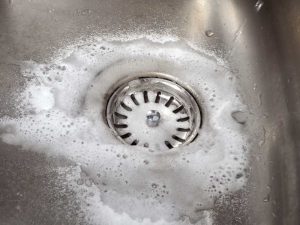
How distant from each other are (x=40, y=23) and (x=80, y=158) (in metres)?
0.35

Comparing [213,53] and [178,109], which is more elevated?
[213,53]

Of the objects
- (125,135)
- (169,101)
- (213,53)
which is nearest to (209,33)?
(213,53)

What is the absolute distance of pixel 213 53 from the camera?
3.57 ft

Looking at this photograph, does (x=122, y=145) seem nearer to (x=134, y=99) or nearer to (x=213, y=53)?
(x=134, y=99)

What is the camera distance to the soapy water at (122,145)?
85 cm

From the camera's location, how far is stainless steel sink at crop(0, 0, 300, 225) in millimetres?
843

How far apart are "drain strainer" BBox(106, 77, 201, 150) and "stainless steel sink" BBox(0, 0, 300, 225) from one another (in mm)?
119

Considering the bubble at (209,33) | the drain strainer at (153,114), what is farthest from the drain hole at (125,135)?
the bubble at (209,33)

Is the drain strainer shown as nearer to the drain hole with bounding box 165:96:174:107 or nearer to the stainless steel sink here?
the drain hole with bounding box 165:96:174:107

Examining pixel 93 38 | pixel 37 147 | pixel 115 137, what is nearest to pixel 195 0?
pixel 93 38

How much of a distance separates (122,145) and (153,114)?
0.36 feet

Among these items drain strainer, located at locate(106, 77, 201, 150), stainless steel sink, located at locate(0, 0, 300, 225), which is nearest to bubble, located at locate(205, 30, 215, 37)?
stainless steel sink, located at locate(0, 0, 300, 225)

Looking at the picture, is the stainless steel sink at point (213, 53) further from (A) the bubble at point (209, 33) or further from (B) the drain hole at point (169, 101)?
(B) the drain hole at point (169, 101)

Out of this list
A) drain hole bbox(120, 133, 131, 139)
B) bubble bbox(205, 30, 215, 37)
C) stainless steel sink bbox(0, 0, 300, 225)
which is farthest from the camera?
bubble bbox(205, 30, 215, 37)
